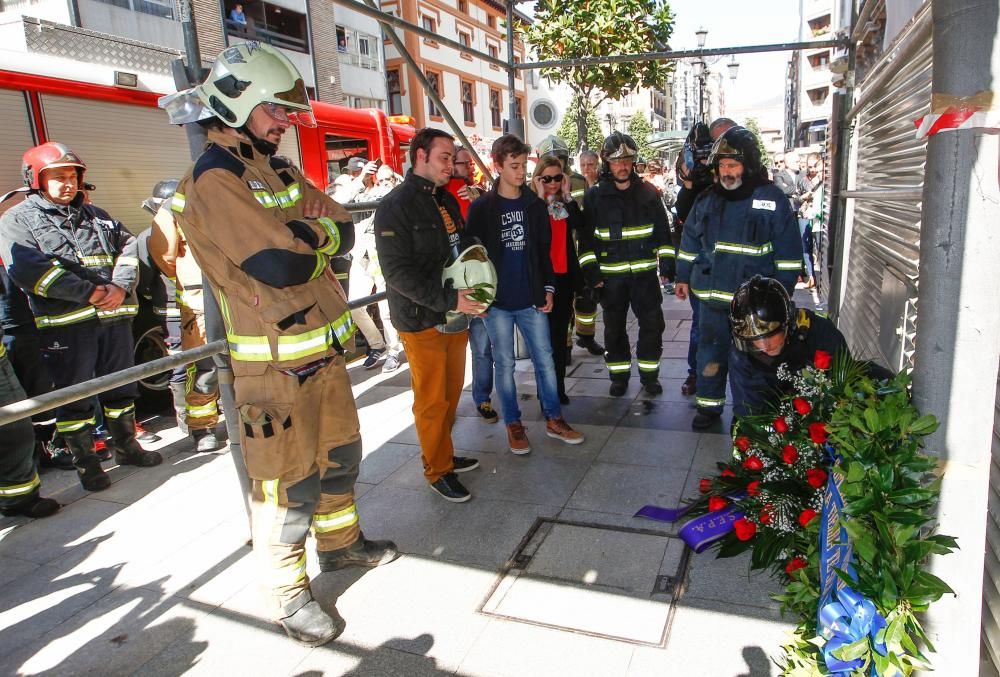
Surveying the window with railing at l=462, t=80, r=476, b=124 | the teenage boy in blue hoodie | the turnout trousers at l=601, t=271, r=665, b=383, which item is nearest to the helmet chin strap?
the teenage boy in blue hoodie

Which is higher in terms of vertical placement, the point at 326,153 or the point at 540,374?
the point at 326,153

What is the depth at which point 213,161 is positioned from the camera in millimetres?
2430

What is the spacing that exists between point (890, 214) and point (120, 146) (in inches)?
214

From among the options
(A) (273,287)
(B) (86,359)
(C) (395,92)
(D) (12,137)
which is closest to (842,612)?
(A) (273,287)

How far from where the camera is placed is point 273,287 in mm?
2484

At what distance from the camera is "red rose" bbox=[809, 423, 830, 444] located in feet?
8.37

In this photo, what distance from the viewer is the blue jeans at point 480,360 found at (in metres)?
4.77

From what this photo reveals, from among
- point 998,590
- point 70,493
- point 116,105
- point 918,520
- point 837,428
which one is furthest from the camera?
point 116,105

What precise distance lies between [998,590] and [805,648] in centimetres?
56

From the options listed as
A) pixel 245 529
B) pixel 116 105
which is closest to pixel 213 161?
pixel 245 529

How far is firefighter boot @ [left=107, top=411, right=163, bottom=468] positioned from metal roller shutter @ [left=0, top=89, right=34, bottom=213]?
171 centimetres

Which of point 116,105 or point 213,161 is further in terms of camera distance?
point 116,105

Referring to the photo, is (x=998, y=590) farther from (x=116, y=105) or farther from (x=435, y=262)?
(x=116, y=105)

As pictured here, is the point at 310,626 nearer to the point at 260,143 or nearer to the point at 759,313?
the point at 260,143
